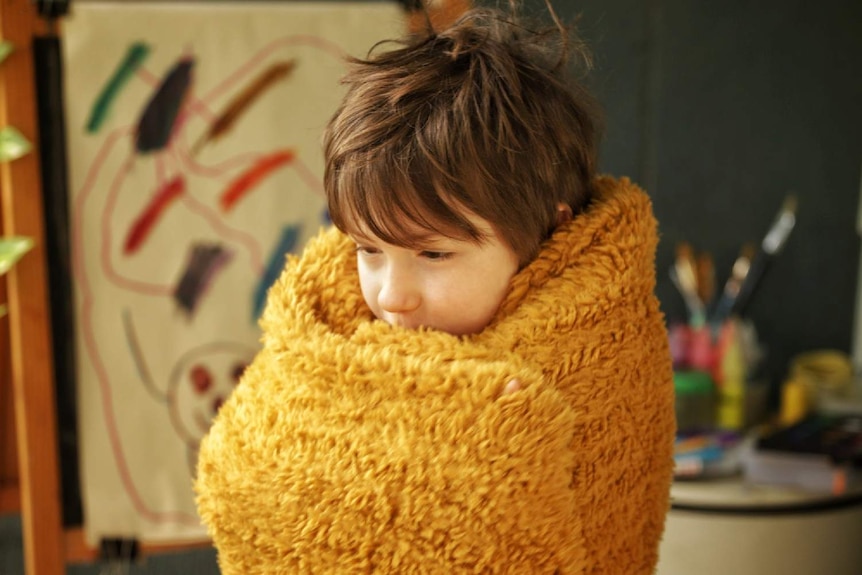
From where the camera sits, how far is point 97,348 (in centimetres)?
162

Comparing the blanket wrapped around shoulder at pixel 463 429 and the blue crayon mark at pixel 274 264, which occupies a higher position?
the blue crayon mark at pixel 274 264

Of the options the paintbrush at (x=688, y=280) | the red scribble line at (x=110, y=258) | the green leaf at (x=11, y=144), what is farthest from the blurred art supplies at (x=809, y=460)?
the green leaf at (x=11, y=144)

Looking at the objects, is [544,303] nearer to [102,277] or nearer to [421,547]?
[421,547]

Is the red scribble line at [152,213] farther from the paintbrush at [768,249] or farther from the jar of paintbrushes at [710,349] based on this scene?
the paintbrush at [768,249]

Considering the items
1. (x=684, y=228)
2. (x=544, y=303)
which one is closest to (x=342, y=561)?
(x=544, y=303)

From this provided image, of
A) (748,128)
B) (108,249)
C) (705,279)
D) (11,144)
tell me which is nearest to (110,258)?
(108,249)

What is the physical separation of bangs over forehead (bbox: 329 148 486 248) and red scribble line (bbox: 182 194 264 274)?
3.40ft

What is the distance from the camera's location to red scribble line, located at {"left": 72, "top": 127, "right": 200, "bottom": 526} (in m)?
1.58

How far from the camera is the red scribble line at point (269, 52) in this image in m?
1.63

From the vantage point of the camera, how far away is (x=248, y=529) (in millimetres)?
676

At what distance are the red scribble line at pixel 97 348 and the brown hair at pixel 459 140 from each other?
1.01 meters

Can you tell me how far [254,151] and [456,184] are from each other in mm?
1083

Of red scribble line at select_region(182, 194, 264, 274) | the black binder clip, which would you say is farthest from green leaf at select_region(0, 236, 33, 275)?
the black binder clip

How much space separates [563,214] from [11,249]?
1132 mm
